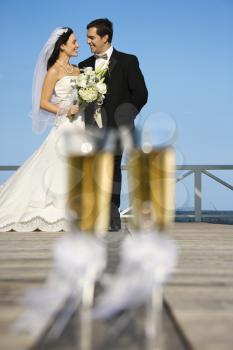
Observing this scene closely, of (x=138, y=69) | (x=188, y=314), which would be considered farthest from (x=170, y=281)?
(x=138, y=69)

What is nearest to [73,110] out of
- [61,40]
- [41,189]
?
[61,40]

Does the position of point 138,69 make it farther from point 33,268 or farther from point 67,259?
point 67,259

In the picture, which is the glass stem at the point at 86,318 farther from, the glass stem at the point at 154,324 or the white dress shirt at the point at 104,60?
the white dress shirt at the point at 104,60

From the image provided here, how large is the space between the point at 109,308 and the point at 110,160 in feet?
1.53

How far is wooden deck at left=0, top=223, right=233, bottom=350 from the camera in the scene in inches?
56.6

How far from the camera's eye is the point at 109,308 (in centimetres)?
170

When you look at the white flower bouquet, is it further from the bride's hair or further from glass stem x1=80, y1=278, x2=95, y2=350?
glass stem x1=80, y1=278, x2=95, y2=350

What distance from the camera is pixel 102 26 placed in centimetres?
512

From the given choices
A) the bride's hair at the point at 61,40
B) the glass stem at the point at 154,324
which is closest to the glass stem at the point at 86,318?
the glass stem at the point at 154,324

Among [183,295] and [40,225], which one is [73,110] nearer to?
[40,225]

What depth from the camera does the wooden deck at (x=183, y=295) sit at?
1.44 metres

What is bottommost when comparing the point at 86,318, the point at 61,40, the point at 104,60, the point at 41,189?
the point at 86,318

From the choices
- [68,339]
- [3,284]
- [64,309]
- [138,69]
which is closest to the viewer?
[68,339]

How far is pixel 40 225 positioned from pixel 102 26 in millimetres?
2226
